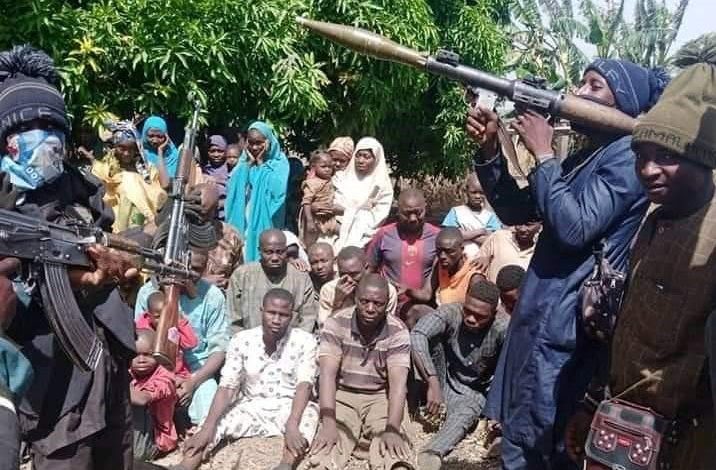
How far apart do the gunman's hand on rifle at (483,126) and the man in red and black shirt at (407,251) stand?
306 cm

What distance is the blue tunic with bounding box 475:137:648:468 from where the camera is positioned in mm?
3047

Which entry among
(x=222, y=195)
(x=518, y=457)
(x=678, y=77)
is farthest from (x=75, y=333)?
(x=222, y=195)

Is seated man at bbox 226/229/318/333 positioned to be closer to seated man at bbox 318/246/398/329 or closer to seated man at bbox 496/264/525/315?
seated man at bbox 318/246/398/329

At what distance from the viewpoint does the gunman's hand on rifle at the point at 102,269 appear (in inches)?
122

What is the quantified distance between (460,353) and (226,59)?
375cm

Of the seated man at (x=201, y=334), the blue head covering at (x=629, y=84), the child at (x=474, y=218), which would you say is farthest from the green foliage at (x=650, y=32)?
the blue head covering at (x=629, y=84)

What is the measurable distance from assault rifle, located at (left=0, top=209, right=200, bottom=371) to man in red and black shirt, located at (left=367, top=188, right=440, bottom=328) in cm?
339

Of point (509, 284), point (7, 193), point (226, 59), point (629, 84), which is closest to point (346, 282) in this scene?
point (509, 284)

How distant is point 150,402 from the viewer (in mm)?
5301

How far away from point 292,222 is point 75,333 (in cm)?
540

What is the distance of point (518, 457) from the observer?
3324 mm

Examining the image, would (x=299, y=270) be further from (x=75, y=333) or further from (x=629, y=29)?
(x=629, y=29)

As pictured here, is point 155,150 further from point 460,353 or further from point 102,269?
point 102,269

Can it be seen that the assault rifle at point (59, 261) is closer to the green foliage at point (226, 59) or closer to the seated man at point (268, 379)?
the seated man at point (268, 379)
